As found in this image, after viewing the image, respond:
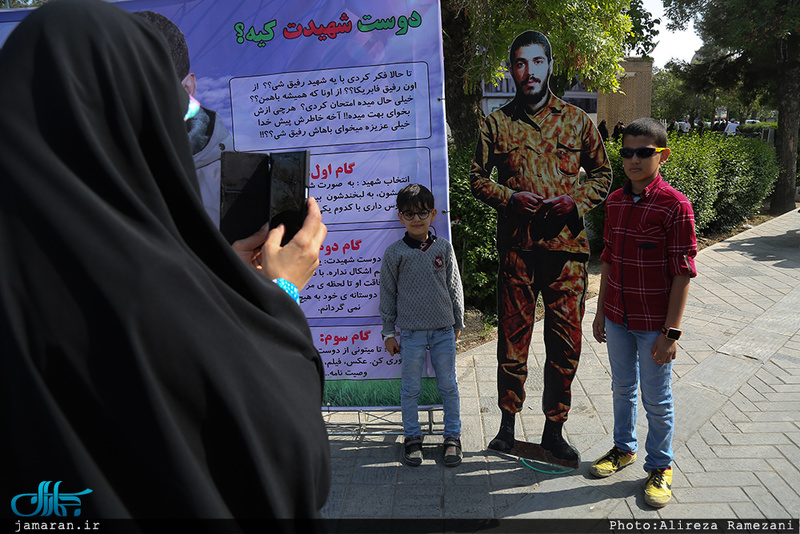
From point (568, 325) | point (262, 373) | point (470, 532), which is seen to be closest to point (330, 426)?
point (470, 532)

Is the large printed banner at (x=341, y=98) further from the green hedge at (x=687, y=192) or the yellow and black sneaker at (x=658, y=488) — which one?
the green hedge at (x=687, y=192)

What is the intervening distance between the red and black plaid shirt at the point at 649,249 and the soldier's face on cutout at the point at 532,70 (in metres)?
0.76

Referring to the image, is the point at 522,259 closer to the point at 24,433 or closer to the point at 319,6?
the point at 319,6

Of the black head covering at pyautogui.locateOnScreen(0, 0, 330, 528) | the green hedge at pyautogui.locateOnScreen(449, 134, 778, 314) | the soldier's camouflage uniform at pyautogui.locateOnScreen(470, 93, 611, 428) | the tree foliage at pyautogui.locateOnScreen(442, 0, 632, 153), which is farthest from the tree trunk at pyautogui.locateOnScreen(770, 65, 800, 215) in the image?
the black head covering at pyautogui.locateOnScreen(0, 0, 330, 528)

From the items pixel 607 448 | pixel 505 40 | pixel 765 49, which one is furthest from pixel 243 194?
pixel 765 49

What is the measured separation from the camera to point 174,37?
3646 millimetres

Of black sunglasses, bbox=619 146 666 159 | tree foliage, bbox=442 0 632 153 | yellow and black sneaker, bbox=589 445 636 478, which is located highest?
tree foliage, bbox=442 0 632 153

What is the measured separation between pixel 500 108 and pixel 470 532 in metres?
2.44

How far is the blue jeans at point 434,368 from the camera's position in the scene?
359 centimetres

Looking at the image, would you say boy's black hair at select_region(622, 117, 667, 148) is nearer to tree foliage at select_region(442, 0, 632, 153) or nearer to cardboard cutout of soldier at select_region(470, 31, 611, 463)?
cardboard cutout of soldier at select_region(470, 31, 611, 463)

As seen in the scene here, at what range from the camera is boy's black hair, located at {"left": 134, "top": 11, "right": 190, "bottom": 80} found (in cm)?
364

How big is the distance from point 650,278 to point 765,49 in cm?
1300

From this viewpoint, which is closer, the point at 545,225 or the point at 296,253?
the point at 296,253

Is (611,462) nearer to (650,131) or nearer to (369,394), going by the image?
(369,394)
